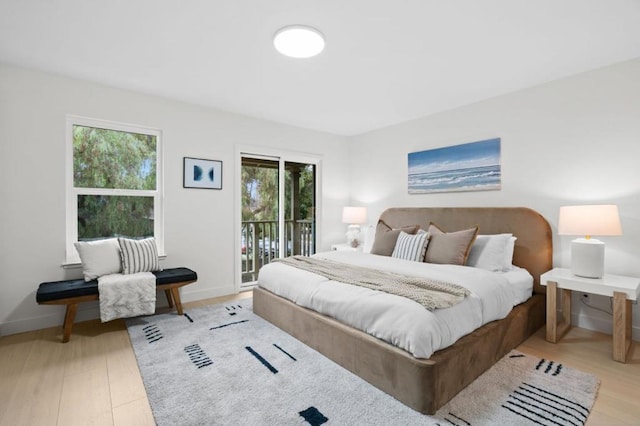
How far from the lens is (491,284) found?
2.40m

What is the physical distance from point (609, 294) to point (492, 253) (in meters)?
0.87

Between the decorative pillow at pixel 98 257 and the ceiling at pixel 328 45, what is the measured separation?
164cm

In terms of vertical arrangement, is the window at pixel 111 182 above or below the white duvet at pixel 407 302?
above

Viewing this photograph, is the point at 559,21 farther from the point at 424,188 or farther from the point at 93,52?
the point at 93,52

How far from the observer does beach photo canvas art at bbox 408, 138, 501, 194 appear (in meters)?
3.61

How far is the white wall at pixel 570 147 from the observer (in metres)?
2.72

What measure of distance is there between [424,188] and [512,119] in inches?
50.8

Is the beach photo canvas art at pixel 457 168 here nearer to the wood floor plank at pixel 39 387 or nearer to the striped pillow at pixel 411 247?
the striped pillow at pixel 411 247

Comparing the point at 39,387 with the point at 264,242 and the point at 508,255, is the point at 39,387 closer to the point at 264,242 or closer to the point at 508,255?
the point at 264,242

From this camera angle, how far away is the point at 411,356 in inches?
68.9

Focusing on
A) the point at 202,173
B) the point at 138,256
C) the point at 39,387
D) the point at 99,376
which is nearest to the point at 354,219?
the point at 202,173

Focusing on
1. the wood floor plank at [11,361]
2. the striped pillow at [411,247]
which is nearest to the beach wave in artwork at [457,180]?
the striped pillow at [411,247]

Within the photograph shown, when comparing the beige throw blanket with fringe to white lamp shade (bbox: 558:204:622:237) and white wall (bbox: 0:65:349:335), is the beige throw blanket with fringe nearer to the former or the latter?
white lamp shade (bbox: 558:204:622:237)

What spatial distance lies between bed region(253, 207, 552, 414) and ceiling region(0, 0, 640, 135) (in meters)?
1.48
